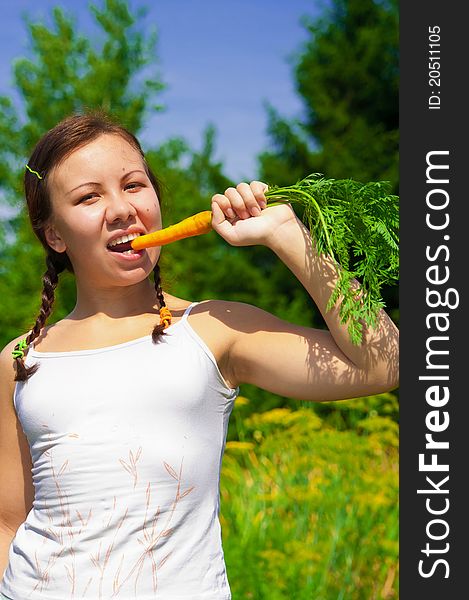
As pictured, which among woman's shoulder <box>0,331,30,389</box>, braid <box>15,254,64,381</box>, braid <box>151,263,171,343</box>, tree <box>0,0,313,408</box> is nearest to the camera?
braid <box>151,263,171,343</box>

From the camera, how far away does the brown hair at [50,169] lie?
2.23m

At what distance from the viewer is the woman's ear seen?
2.34 meters

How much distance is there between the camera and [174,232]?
2164mm

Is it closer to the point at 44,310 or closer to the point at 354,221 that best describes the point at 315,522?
the point at 44,310

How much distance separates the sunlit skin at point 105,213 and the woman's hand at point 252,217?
0.85 feet

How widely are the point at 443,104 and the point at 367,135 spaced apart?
7.65 meters

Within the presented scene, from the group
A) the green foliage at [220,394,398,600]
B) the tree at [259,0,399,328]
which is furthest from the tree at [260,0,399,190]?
the green foliage at [220,394,398,600]

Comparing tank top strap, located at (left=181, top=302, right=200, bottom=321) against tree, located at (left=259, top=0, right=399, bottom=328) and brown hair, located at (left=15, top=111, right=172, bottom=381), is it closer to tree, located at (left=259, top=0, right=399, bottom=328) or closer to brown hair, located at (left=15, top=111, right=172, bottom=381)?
brown hair, located at (left=15, top=111, right=172, bottom=381)

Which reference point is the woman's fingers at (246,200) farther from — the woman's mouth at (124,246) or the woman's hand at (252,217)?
the woman's mouth at (124,246)

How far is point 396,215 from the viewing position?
2.11 metres

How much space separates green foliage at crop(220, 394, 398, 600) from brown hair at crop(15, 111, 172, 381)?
6.27 feet

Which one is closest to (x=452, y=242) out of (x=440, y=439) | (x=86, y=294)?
(x=440, y=439)

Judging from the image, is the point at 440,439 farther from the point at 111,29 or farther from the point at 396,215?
the point at 111,29

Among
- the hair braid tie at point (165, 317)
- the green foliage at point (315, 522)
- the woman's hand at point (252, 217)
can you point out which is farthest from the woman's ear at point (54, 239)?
the green foliage at point (315, 522)
